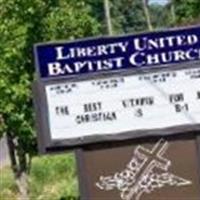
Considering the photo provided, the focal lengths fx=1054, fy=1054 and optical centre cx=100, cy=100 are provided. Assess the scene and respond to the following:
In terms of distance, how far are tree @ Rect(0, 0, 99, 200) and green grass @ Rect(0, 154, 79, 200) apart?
106 inches

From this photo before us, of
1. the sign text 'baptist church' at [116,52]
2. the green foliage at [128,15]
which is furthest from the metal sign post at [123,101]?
the green foliage at [128,15]

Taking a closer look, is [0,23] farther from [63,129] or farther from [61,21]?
[63,129]

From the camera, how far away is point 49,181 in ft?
71.8

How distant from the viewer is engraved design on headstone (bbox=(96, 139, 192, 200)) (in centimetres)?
1004

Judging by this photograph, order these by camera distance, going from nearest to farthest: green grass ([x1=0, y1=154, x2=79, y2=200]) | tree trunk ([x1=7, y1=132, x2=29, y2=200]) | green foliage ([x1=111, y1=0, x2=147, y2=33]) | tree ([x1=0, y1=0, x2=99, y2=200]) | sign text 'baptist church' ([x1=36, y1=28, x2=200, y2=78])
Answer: sign text 'baptist church' ([x1=36, y1=28, x2=200, y2=78]), tree ([x1=0, y1=0, x2=99, y2=200]), tree trunk ([x1=7, y1=132, x2=29, y2=200]), green grass ([x1=0, y1=154, x2=79, y2=200]), green foliage ([x1=111, y1=0, x2=147, y2=33])

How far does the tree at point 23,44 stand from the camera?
14.4 meters

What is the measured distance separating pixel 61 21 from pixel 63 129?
17.4 ft

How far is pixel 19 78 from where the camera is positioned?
14.6 m

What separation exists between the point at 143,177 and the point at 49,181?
11948mm

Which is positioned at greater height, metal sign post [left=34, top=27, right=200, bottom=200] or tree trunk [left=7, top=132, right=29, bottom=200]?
metal sign post [left=34, top=27, right=200, bottom=200]

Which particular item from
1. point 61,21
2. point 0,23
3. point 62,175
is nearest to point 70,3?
point 61,21

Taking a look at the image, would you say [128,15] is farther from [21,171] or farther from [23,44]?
[23,44]

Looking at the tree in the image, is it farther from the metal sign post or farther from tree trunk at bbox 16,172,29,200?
the metal sign post

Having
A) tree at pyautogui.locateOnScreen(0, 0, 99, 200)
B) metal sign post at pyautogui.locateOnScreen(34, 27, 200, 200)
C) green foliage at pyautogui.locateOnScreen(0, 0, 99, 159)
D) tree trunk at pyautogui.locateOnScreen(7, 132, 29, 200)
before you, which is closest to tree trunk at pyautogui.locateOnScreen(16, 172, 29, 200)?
tree trunk at pyautogui.locateOnScreen(7, 132, 29, 200)
